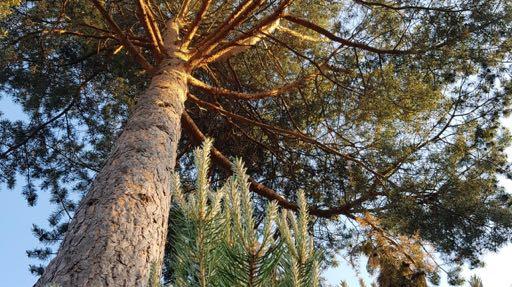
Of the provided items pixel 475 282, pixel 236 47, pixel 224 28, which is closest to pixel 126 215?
pixel 475 282

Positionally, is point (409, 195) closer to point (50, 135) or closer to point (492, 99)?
point (492, 99)

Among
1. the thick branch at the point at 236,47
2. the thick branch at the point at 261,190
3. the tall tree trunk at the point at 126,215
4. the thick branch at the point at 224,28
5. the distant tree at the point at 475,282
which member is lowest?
the distant tree at the point at 475,282

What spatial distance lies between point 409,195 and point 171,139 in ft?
9.69

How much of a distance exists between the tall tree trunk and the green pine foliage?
43 cm

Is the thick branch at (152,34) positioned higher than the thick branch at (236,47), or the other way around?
the thick branch at (236,47)

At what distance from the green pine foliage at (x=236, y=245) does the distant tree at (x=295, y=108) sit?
5.25ft

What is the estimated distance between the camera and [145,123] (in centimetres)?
344

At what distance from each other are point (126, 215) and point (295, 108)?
15.3ft

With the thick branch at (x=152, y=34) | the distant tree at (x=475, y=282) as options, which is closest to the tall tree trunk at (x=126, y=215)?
the distant tree at (x=475, y=282)

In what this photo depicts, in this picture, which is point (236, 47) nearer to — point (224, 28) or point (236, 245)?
point (224, 28)

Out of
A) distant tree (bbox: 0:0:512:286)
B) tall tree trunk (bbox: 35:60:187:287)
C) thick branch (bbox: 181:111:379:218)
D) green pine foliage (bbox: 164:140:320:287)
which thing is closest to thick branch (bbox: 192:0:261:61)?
distant tree (bbox: 0:0:512:286)

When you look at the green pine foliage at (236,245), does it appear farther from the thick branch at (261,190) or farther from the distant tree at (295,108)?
the thick branch at (261,190)

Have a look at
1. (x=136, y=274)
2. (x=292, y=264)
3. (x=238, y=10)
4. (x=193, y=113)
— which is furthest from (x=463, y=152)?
A: (x=292, y=264)

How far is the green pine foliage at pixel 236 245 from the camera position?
964 mm
